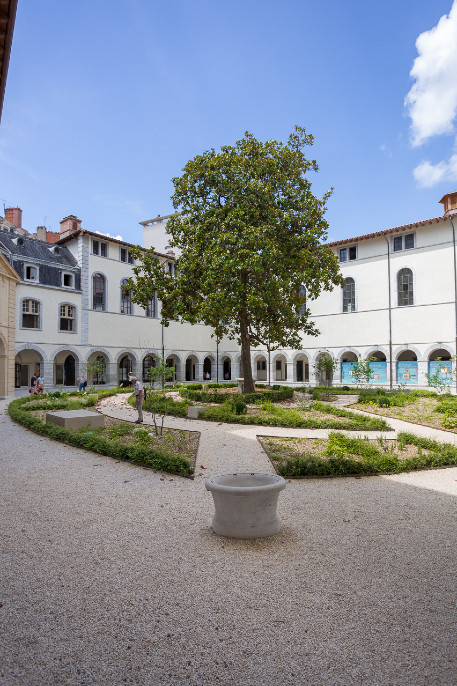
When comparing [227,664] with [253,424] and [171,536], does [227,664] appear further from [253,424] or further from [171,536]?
[253,424]

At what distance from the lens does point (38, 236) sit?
120 ft

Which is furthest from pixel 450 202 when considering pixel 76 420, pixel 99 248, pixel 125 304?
pixel 76 420

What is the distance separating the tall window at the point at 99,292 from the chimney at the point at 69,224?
213 inches

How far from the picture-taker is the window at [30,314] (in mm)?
29156

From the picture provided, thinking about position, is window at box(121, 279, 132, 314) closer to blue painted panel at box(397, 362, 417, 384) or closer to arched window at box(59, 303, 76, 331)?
arched window at box(59, 303, 76, 331)

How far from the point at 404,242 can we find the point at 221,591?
31158 millimetres

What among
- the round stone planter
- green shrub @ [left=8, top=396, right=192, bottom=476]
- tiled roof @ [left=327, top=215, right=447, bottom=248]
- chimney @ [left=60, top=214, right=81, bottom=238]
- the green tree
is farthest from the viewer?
chimney @ [left=60, top=214, right=81, bottom=238]

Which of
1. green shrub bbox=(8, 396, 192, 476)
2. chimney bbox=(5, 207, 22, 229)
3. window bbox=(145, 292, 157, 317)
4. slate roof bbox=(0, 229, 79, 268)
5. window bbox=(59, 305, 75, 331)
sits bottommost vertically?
green shrub bbox=(8, 396, 192, 476)

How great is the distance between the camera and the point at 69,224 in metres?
36.0

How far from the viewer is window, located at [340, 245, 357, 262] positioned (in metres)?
33.5

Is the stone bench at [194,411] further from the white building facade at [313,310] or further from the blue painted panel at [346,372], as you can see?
the blue painted panel at [346,372]

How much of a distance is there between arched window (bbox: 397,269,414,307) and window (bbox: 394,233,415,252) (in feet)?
5.16

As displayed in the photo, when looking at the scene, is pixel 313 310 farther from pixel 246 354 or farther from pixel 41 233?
pixel 41 233

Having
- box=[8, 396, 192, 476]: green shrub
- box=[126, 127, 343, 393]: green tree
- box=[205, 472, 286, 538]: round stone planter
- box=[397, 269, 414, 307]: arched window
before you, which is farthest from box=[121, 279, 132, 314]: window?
box=[205, 472, 286, 538]: round stone planter
